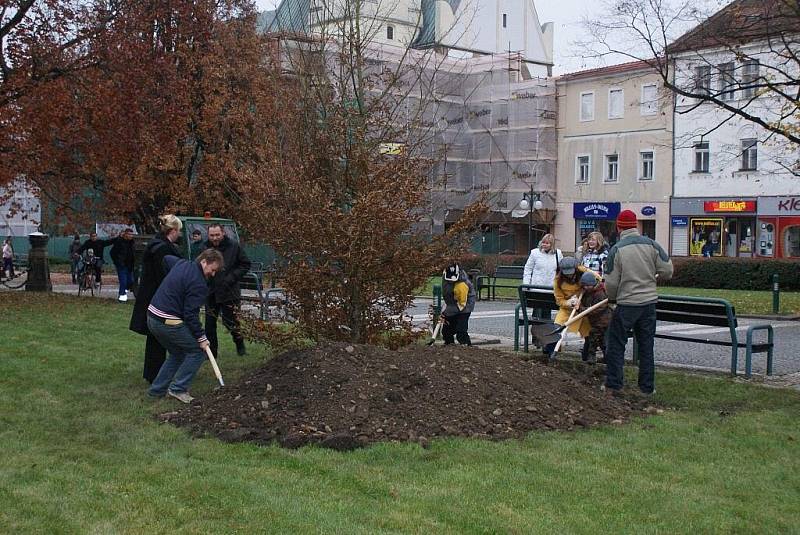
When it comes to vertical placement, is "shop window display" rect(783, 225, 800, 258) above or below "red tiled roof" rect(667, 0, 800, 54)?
below

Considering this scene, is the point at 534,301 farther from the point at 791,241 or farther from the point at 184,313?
the point at 791,241

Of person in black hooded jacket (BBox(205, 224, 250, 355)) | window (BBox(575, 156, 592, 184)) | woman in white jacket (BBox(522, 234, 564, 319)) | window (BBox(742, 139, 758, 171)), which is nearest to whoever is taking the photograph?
person in black hooded jacket (BBox(205, 224, 250, 355))

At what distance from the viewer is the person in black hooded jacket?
1120 cm

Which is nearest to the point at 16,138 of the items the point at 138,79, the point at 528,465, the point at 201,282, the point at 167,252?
the point at 138,79

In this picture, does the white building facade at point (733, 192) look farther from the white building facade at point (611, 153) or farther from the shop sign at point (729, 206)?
the white building facade at point (611, 153)

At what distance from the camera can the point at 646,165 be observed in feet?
164

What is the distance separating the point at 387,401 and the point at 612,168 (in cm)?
4618

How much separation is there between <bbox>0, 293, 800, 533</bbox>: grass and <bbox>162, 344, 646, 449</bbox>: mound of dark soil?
27 centimetres

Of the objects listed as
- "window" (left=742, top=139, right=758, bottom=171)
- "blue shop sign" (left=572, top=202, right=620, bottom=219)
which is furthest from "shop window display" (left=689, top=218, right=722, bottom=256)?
"blue shop sign" (left=572, top=202, right=620, bottom=219)

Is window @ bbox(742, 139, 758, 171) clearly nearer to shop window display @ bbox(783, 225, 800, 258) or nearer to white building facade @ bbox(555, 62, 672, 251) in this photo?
shop window display @ bbox(783, 225, 800, 258)

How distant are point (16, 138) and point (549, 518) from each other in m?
18.5

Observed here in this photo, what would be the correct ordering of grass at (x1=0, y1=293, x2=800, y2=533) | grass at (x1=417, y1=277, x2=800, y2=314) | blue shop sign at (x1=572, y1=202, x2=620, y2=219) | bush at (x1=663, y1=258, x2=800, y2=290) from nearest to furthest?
grass at (x1=0, y1=293, x2=800, y2=533), grass at (x1=417, y1=277, x2=800, y2=314), bush at (x1=663, y1=258, x2=800, y2=290), blue shop sign at (x1=572, y1=202, x2=620, y2=219)

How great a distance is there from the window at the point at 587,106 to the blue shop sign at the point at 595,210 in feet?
15.3

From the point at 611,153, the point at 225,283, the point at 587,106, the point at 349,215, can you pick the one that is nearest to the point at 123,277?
the point at 225,283
